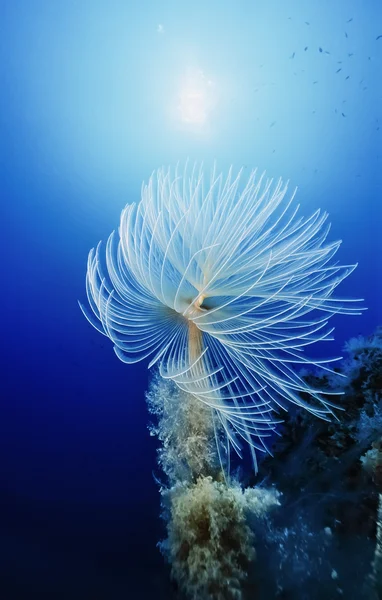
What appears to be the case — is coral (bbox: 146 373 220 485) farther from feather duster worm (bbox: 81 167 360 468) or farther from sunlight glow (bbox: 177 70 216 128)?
sunlight glow (bbox: 177 70 216 128)

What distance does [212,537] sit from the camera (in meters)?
2.47

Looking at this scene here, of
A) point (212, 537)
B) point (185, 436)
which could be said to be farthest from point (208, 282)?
point (212, 537)

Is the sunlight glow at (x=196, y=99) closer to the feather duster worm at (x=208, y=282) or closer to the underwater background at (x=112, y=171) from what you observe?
→ the underwater background at (x=112, y=171)

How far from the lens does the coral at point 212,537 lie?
2.41m

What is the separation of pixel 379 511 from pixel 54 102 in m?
4.41

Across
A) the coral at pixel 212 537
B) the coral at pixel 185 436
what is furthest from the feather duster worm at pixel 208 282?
the coral at pixel 212 537

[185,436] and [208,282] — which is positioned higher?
[208,282]

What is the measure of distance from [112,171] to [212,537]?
3.42m

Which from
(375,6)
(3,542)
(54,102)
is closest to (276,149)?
(375,6)

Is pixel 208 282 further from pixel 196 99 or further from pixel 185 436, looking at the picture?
pixel 196 99

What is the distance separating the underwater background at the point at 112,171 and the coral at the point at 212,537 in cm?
83

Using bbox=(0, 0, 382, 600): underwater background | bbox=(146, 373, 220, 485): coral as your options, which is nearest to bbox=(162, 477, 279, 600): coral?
bbox=(146, 373, 220, 485): coral

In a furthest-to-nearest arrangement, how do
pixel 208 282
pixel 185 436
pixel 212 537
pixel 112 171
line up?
pixel 112 171, pixel 185 436, pixel 208 282, pixel 212 537

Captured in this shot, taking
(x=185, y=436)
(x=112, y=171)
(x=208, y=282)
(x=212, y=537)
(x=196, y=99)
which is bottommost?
(x=212, y=537)
